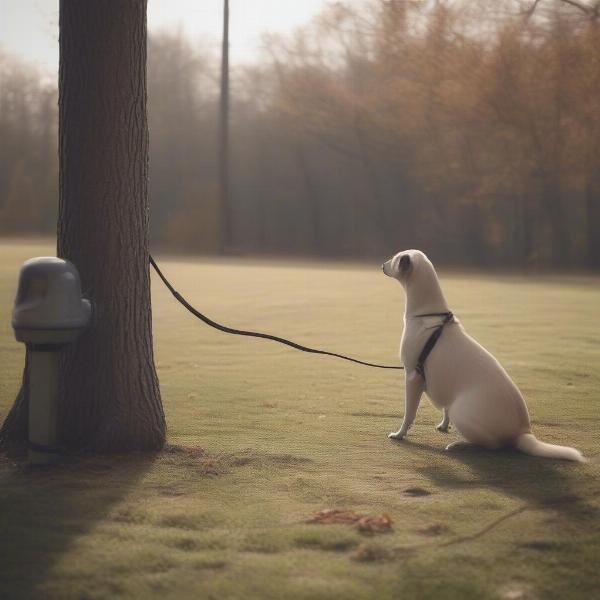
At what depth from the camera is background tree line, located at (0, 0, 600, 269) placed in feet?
88.4

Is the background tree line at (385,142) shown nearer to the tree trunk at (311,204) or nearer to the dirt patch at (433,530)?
the tree trunk at (311,204)

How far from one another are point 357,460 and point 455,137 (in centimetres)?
2701

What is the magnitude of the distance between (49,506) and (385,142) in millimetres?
30673

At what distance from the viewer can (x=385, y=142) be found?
33.2 metres

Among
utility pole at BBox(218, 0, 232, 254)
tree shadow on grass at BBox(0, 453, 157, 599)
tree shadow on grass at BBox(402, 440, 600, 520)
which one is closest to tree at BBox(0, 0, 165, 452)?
tree shadow on grass at BBox(0, 453, 157, 599)

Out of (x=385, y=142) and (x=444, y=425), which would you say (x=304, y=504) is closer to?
(x=444, y=425)

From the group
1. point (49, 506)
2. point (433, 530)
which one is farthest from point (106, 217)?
point (433, 530)

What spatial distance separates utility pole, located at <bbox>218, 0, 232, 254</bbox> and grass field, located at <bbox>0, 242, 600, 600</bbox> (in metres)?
26.4

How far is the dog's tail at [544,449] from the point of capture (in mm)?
4387

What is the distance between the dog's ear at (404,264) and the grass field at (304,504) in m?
1.07

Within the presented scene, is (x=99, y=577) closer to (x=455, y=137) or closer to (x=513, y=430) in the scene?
(x=513, y=430)

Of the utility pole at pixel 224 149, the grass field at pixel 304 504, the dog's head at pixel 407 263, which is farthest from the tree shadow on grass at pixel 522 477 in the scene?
the utility pole at pixel 224 149

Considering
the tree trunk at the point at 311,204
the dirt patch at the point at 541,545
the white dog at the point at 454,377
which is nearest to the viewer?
the dirt patch at the point at 541,545

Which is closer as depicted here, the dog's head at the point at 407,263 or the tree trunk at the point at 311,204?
the dog's head at the point at 407,263
